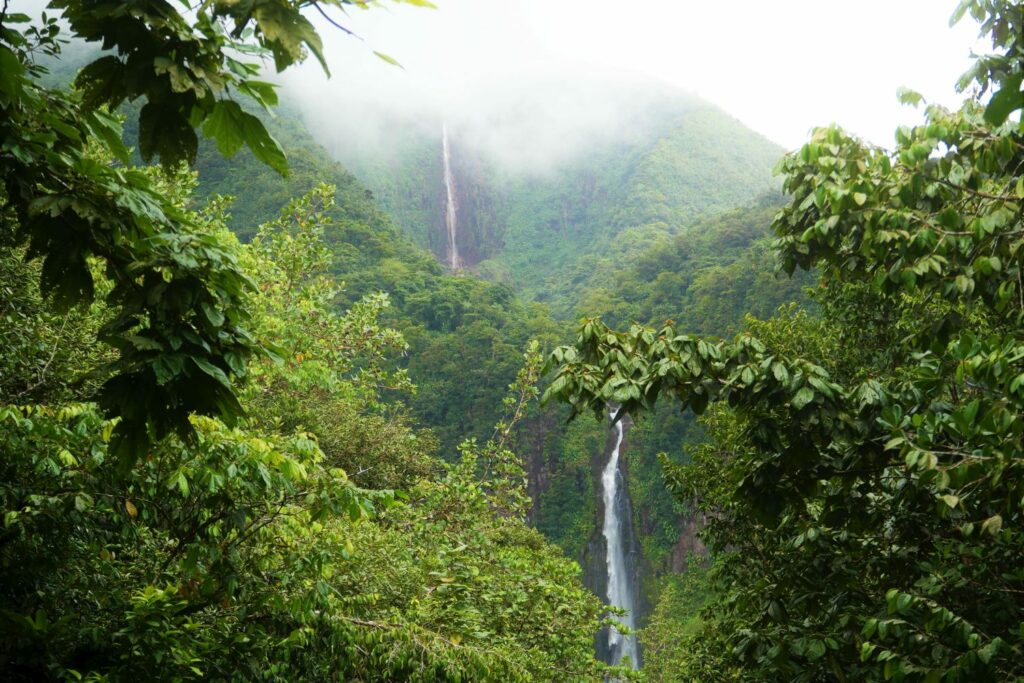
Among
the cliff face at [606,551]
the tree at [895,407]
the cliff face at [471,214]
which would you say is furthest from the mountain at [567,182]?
the tree at [895,407]

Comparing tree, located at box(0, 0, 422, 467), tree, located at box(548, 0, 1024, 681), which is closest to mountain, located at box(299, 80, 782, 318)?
tree, located at box(548, 0, 1024, 681)

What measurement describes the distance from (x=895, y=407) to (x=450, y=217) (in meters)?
66.4

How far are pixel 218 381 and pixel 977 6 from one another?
159 inches

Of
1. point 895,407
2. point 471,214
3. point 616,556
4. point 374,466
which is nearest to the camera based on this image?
point 895,407

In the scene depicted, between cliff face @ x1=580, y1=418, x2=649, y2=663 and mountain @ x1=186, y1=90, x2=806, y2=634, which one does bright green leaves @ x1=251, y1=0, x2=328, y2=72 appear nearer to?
mountain @ x1=186, y1=90, x2=806, y2=634

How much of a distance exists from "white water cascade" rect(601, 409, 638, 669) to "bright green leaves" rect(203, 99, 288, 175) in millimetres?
28904

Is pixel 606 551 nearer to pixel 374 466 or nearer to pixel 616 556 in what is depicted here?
pixel 616 556

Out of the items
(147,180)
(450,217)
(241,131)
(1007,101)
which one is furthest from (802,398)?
(450,217)

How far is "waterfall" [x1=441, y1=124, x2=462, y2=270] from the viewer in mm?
64500

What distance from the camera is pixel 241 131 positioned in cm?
188

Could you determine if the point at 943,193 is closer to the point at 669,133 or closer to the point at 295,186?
the point at 295,186

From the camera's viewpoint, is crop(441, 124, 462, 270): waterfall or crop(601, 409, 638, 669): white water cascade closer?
crop(601, 409, 638, 669): white water cascade

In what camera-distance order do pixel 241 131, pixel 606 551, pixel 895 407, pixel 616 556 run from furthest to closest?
pixel 606 551
pixel 616 556
pixel 895 407
pixel 241 131

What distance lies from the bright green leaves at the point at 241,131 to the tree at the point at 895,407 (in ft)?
6.01
